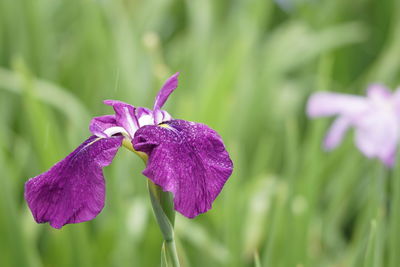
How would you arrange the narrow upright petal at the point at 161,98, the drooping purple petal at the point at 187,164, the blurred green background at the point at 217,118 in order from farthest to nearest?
the blurred green background at the point at 217,118, the narrow upright petal at the point at 161,98, the drooping purple petal at the point at 187,164

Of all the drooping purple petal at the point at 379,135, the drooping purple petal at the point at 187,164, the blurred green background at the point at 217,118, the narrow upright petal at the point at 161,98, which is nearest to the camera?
the drooping purple petal at the point at 187,164

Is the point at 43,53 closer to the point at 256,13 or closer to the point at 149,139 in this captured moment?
the point at 256,13

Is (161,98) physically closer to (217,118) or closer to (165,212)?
(165,212)

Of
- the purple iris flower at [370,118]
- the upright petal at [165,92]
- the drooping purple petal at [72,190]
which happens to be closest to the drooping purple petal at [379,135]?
the purple iris flower at [370,118]

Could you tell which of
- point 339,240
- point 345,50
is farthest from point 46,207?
point 345,50

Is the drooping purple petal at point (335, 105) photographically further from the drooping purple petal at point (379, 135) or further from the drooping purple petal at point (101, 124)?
the drooping purple petal at point (101, 124)

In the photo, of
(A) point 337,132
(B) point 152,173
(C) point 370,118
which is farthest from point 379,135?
(B) point 152,173

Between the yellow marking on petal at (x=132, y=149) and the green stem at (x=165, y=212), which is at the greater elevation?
the yellow marking on petal at (x=132, y=149)

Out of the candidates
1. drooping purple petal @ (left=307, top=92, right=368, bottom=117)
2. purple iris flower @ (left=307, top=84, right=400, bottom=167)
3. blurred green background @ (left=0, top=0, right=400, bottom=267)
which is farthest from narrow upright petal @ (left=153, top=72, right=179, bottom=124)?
drooping purple petal @ (left=307, top=92, right=368, bottom=117)
